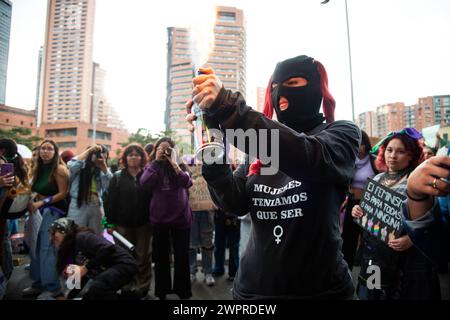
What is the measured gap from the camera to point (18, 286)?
177 inches

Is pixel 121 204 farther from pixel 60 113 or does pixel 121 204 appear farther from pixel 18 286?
pixel 60 113

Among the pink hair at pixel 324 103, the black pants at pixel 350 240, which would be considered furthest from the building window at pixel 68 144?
the pink hair at pixel 324 103

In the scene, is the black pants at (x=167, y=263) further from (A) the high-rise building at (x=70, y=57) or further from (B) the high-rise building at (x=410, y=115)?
(B) the high-rise building at (x=410, y=115)

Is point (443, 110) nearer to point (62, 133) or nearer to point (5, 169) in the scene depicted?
point (5, 169)

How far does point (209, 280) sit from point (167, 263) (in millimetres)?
1022

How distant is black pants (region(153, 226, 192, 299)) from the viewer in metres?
4.00

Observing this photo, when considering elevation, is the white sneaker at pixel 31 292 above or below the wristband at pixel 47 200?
below

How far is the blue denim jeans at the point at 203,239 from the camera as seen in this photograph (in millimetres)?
4910

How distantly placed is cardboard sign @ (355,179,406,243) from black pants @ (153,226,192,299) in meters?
2.42

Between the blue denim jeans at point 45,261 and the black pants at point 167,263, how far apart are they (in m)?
1.42

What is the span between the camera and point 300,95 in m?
1.53

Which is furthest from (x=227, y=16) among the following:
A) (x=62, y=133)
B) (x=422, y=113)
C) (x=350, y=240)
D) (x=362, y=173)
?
(x=62, y=133)
